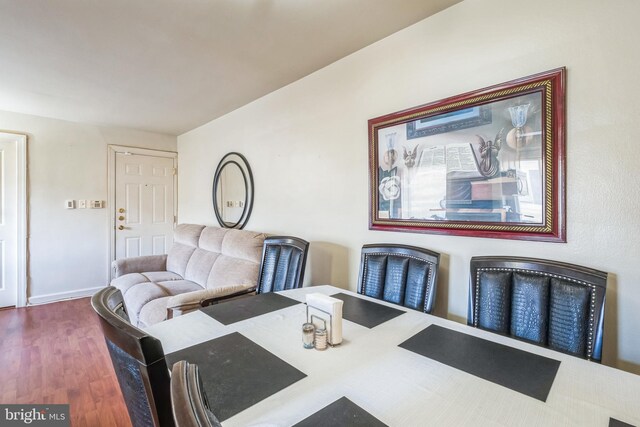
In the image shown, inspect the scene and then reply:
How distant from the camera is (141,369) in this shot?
23.7 inches

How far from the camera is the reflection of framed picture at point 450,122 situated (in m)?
1.59

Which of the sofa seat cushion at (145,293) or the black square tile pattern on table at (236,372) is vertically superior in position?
the black square tile pattern on table at (236,372)

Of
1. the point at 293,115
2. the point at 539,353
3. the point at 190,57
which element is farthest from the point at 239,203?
the point at 539,353

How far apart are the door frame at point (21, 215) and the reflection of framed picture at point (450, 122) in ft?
14.7

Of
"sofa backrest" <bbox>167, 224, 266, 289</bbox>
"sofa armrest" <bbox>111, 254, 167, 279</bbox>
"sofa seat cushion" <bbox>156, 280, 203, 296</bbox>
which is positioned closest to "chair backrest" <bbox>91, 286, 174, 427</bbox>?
"sofa backrest" <bbox>167, 224, 266, 289</bbox>

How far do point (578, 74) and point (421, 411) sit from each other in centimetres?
152

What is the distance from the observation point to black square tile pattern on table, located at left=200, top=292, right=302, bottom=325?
1.38m

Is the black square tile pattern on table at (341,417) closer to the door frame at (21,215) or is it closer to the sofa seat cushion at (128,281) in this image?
the sofa seat cushion at (128,281)

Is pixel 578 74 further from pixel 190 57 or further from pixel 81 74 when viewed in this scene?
pixel 81 74

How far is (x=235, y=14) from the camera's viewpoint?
5.77 ft

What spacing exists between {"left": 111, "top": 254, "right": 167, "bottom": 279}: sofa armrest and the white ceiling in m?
1.78

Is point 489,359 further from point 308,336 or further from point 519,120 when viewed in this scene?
point 519,120

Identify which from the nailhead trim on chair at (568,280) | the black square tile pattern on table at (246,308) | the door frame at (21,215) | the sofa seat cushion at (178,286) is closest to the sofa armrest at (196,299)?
the black square tile pattern on table at (246,308)

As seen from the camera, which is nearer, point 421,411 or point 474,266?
point 421,411
